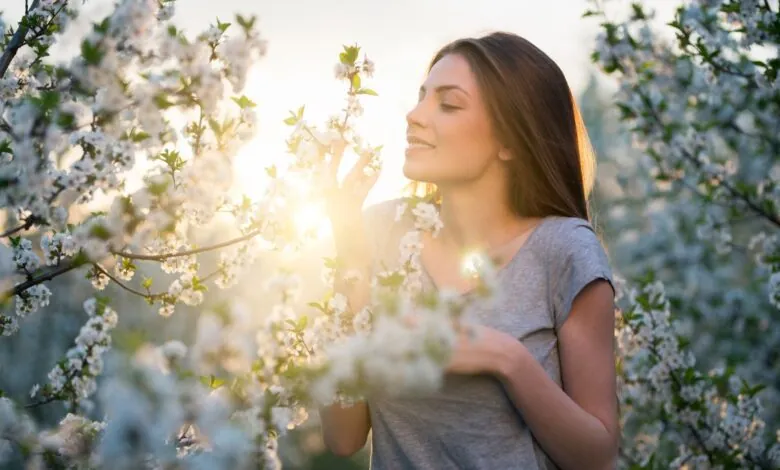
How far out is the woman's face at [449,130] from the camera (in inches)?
78.5

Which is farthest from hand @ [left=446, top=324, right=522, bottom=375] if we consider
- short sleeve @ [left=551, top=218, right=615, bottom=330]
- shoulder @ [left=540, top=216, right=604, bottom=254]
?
shoulder @ [left=540, top=216, right=604, bottom=254]

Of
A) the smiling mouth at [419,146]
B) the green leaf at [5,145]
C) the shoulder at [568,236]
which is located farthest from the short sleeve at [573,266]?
the green leaf at [5,145]

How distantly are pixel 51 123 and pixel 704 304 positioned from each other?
9.86m

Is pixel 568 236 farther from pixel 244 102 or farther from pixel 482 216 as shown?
pixel 244 102

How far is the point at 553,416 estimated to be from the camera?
5.77 ft

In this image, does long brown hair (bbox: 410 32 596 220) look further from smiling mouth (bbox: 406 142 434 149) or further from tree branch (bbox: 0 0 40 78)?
tree branch (bbox: 0 0 40 78)

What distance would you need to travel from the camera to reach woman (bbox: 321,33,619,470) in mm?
1812

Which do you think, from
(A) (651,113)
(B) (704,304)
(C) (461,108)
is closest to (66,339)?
(B) (704,304)

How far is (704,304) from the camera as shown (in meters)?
10.1

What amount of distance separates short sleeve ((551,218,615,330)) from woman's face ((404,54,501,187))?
0.94 ft

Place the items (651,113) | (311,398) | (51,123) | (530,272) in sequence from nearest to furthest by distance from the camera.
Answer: (311,398)
(51,123)
(530,272)
(651,113)

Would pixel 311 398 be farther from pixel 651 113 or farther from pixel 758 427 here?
pixel 651 113

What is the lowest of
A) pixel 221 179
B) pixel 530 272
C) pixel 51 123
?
pixel 530 272

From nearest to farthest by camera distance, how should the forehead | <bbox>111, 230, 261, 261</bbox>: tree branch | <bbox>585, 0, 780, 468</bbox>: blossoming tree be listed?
<bbox>111, 230, 261, 261</bbox>: tree branch → the forehead → <bbox>585, 0, 780, 468</bbox>: blossoming tree
